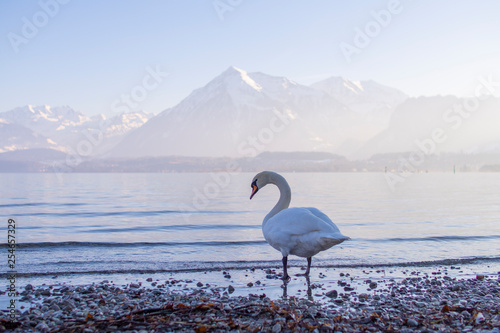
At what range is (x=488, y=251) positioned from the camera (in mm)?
13641

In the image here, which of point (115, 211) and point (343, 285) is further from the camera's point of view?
point (115, 211)

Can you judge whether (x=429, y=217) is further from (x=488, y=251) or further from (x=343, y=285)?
(x=343, y=285)

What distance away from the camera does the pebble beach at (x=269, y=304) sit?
5.77 metres

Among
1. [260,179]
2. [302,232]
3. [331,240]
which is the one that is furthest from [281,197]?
[331,240]

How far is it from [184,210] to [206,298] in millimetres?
21910

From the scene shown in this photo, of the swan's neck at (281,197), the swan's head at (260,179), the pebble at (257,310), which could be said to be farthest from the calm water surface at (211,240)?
the pebble at (257,310)

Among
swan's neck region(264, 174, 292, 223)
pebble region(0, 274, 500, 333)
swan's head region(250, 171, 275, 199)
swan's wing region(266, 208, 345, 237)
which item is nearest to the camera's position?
pebble region(0, 274, 500, 333)

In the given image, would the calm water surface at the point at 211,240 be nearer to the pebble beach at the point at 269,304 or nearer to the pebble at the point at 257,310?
the pebble beach at the point at 269,304

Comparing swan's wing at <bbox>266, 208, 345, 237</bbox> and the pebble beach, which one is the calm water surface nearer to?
the pebble beach

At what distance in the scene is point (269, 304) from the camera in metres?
7.02

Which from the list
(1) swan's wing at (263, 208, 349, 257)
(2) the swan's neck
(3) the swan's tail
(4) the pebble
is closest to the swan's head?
(2) the swan's neck

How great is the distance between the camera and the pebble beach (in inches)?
227

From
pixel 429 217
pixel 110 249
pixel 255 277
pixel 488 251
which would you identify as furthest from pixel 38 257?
pixel 429 217

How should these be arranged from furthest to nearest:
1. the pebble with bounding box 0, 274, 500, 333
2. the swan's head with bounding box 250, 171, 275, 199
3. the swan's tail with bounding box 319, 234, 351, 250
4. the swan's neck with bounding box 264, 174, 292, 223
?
the swan's head with bounding box 250, 171, 275, 199 → the swan's neck with bounding box 264, 174, 292, 223 → the swan's tail with bounding box 319, 234, 351, 250 → the pebble with bounding box 0, 274, 500, 333
